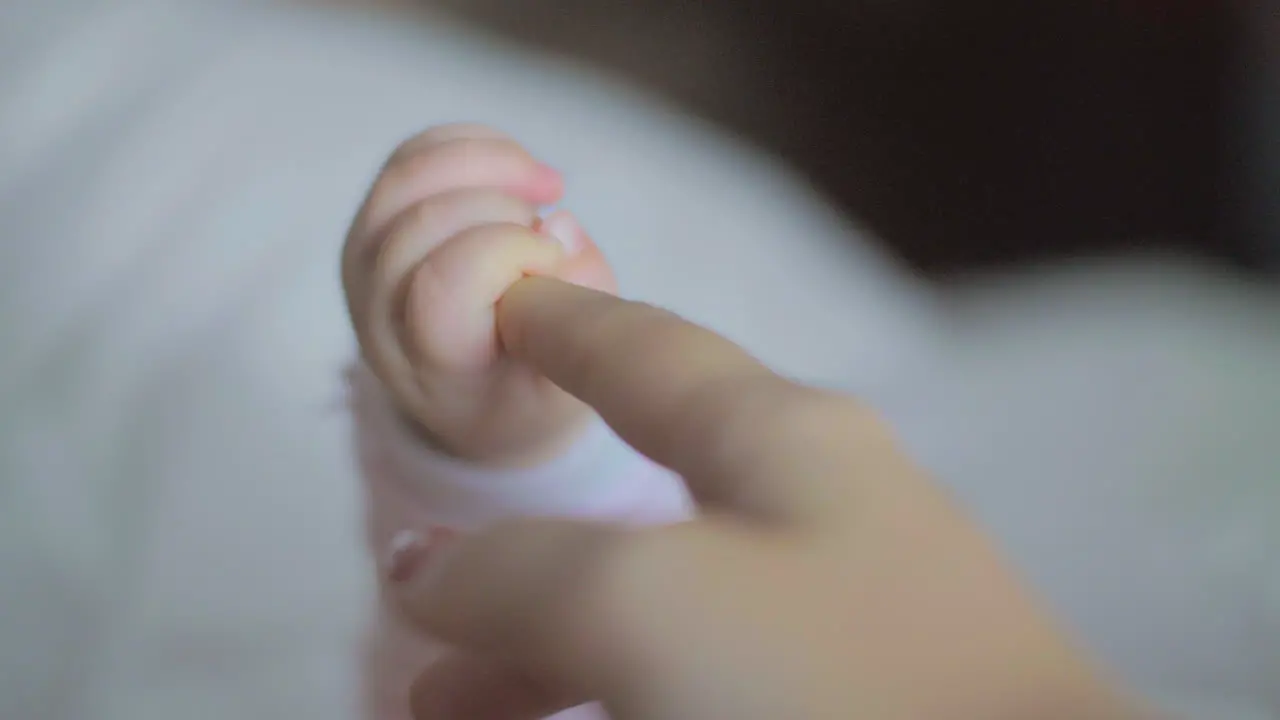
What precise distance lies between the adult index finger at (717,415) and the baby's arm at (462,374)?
7cm

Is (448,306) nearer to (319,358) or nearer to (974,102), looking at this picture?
(319,358)

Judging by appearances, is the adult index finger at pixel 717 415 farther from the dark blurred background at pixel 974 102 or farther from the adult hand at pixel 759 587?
the dark blurred background at pixel 974 102

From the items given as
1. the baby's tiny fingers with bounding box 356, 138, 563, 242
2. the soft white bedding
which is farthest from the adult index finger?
the soft white bedding

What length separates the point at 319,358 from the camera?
0.45 metres

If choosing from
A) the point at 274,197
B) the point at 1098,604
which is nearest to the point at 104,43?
the point at 274,197

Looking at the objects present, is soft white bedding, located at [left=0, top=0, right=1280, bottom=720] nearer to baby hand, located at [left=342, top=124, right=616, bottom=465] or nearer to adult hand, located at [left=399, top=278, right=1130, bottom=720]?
baby hand, located at [left=342, top=124, right=616, bottom=465]

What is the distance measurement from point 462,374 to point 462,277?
0.08 ft

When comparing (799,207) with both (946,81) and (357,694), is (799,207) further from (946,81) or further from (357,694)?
(357,694)

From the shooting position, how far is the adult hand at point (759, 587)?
134 millimetres

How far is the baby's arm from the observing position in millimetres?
246

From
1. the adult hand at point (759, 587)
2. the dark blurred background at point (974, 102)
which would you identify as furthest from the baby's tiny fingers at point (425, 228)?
the dark blurred background at point (974, 102)

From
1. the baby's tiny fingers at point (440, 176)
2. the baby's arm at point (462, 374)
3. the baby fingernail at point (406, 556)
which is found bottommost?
the baby fingernail at point (406, 556)

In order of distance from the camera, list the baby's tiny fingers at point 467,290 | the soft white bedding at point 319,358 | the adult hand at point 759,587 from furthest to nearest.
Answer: the soft white bedding at point 319,358 → the baby's tiny fingers at point 467,290 → the adult hand at point 759,587

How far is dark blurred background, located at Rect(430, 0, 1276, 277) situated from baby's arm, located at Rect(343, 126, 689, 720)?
0.26 metres
